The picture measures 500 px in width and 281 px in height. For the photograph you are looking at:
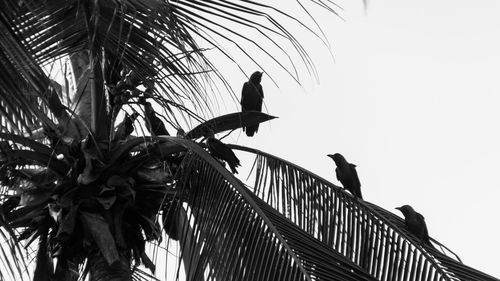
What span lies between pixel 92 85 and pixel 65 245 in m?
0.90

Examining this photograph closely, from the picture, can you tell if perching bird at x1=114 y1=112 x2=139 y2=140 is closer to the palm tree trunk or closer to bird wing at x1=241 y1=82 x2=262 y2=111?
the palm tree trunk

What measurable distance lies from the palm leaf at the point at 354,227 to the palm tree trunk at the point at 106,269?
32.4 inches

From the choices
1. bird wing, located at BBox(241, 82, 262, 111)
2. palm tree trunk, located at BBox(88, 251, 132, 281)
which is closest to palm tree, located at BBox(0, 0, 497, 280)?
palm tree trunk, located at BBox(88, 251, 132, 281)

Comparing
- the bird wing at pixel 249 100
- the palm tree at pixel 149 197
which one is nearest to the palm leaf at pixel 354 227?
the palm tree at pixel 149 197

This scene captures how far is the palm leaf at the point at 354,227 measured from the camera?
443 centimetres

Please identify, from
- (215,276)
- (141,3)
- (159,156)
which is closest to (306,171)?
(159,156)

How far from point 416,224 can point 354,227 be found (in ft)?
1.24

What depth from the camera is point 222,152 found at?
4.88 m

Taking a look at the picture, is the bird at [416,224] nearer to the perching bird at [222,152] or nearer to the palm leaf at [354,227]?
the palm leaf at [354,227]

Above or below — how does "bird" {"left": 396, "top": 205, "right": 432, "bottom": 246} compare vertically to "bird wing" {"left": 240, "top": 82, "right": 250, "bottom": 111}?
below

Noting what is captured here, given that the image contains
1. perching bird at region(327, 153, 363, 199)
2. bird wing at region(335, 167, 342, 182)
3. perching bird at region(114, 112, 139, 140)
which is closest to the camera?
perching bird at region(114, 112, 139, 140)

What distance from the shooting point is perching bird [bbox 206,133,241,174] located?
484 cm

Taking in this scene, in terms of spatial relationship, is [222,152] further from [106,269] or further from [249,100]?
[249,100]

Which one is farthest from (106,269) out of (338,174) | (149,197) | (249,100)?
(249,100)
